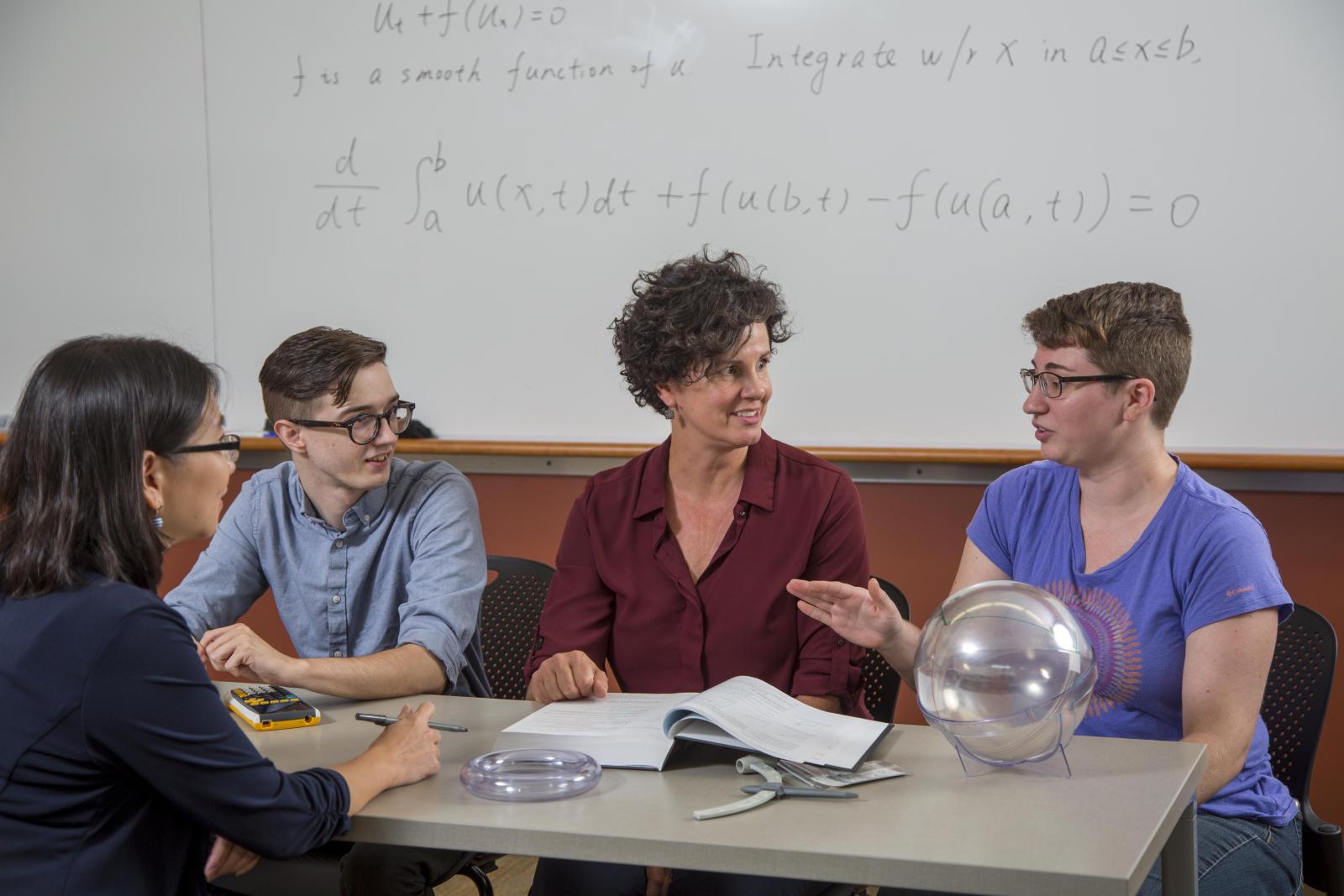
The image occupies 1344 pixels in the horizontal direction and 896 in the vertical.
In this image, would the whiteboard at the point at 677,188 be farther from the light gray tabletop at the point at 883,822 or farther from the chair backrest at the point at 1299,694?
the light gray tabletop at the point at 883,822

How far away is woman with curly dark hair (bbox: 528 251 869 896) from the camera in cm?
192

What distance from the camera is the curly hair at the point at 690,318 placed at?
2006mm

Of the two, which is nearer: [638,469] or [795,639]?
[795,639]

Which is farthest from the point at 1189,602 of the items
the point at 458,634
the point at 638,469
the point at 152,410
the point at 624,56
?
the point at 624,56

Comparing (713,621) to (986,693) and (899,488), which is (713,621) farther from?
(899,488)

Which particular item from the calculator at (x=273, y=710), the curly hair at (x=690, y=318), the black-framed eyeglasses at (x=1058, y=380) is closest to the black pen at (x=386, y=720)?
the calculator at (x=273, y=710)

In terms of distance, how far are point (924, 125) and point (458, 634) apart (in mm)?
1543

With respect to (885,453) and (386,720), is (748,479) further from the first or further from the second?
(885,453)

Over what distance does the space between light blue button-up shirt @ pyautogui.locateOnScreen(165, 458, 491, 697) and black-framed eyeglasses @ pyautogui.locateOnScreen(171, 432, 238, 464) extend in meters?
0.62

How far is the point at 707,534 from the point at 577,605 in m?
0.24

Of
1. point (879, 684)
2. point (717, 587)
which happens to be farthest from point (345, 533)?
point (879, 684)

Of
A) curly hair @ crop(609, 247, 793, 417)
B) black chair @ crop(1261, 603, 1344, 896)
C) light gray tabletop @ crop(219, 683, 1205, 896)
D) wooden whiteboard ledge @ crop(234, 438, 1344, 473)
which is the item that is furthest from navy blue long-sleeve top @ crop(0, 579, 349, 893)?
wooden whiteboard ledge @ crop(234, 438, 1344, 473)

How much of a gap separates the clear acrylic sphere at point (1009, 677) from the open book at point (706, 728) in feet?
0.43

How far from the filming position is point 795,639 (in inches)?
76.1
